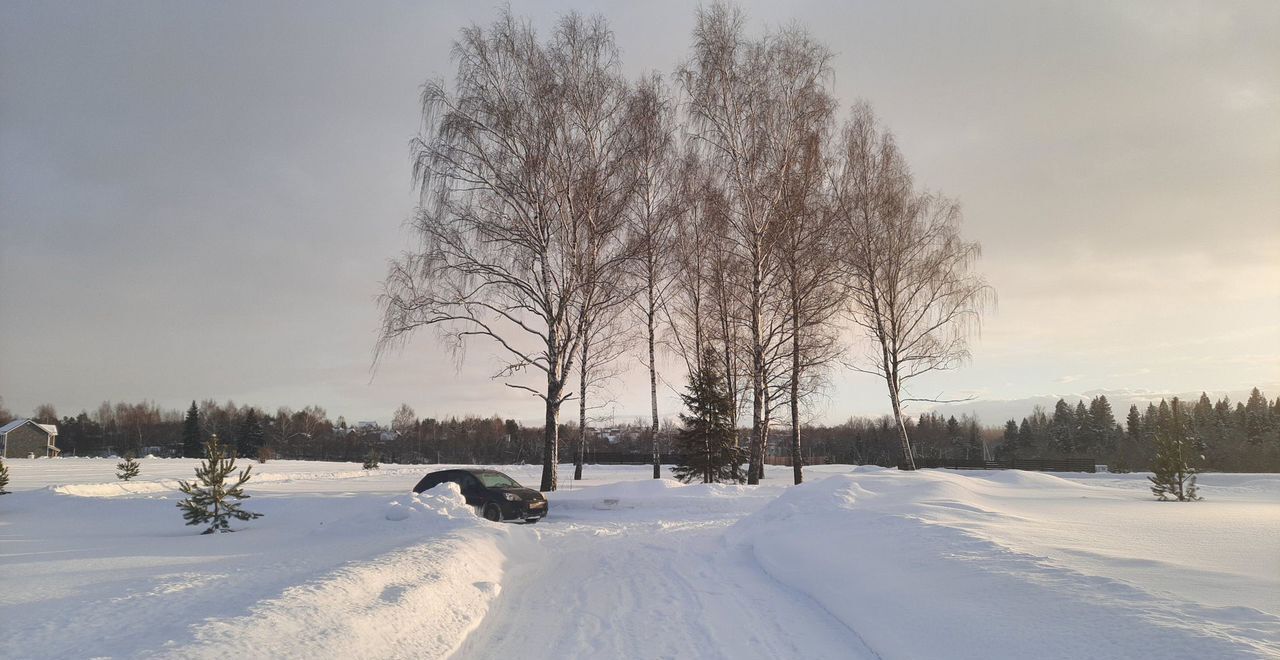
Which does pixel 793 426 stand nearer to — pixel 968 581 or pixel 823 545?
pixel 823 545

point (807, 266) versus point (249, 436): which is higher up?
point (807, 266)

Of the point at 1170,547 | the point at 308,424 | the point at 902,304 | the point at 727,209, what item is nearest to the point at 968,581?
the point at 1170,547

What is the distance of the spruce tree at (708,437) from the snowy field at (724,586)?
1345cm

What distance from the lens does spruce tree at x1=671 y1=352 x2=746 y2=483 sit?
1067 inches

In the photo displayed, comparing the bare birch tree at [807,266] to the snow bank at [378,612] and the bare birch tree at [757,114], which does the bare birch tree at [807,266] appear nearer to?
the bare birch tree at [757,114]

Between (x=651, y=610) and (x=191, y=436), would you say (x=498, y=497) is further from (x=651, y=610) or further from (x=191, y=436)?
(x=191, y=436)

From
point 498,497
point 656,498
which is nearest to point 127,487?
point 498,497

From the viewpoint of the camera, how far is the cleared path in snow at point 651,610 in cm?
593

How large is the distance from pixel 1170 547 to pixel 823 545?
390cm

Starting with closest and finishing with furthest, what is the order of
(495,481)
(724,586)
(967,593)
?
1. (967,593)
2. (724,586)
3. (495,481)

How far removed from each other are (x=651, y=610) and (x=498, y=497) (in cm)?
1039

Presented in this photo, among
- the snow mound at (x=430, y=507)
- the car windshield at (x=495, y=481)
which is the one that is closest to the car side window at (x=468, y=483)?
the car windshield at (x=495, y=481)

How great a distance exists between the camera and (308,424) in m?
115

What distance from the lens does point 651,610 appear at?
287 inches
